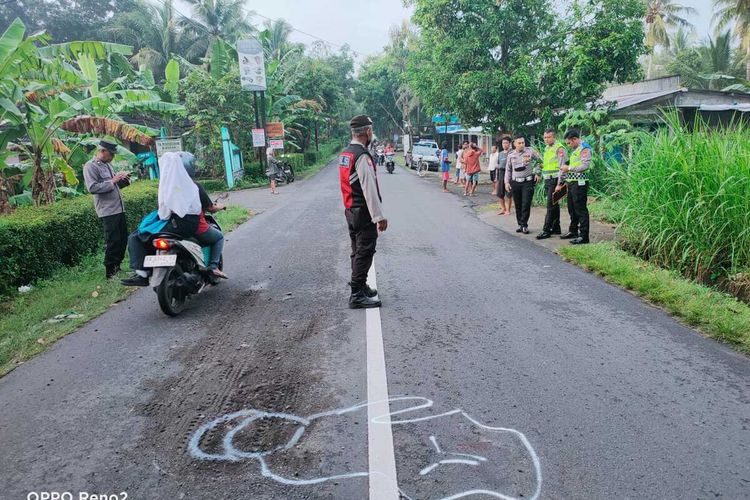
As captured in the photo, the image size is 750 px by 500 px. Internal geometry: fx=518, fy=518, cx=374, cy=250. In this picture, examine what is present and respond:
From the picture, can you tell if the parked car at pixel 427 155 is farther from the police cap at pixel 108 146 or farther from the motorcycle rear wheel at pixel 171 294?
the motorcycle rear wheel at pixel 171 294

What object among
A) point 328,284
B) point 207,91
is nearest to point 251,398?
point 328,284

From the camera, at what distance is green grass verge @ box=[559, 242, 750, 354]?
14.9 ft

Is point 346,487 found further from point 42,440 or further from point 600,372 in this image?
point 600,372

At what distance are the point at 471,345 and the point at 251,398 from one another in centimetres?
183

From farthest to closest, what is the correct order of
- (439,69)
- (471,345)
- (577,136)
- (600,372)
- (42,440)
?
(439,69) → (577,136) → (471,345) → (600,372) → (42,440)

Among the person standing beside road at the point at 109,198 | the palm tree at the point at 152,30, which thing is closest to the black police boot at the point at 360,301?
the person standing beside road at the point at 109,198

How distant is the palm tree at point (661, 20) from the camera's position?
41.6m

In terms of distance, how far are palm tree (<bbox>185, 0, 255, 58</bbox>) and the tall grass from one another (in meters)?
34.0

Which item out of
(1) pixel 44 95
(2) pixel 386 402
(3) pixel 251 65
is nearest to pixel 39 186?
(1) pixel 44 95

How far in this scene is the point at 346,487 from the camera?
2.55 m

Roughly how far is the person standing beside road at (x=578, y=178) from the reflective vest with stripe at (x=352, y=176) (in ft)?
14.2

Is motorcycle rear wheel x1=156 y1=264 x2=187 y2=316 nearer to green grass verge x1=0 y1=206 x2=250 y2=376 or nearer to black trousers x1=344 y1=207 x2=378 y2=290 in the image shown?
green grass verge x1=0 y1=206 x2=250 y2=376

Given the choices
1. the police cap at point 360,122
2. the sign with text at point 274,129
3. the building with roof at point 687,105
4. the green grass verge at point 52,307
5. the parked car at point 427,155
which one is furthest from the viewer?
the parked car at point 427,155

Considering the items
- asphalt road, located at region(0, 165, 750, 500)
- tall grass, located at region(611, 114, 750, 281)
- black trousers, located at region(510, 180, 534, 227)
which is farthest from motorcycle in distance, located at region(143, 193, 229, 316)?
black trousers, located at region(510, 180, 534, 227)
